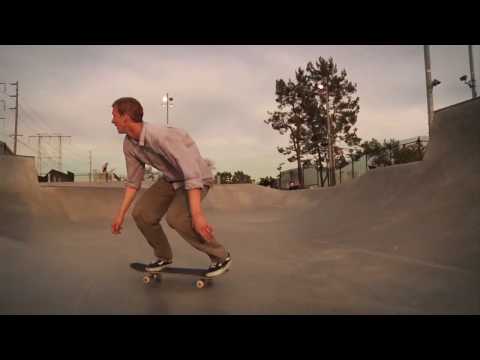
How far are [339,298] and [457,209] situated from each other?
2761mm

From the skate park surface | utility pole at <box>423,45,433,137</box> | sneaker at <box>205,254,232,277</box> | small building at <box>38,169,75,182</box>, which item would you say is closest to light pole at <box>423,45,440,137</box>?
utility pole at <box>423,45,433,137</box>

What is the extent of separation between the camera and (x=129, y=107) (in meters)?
2.65

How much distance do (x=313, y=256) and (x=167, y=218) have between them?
2.44 m

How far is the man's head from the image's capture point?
2.62m

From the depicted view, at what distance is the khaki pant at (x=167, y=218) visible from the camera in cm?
Answer: 281

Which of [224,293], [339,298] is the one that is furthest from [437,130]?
[224,293]

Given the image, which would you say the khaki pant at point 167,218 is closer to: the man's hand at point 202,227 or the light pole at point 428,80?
the man's hand at point 202,227

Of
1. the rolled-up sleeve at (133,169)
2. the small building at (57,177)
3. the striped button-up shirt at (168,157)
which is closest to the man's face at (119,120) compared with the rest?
the striped button-up shirt at (168,157)

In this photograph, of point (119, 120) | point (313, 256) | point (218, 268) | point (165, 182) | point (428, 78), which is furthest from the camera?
point (428, 78)

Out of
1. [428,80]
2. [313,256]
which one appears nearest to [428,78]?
[428,80]

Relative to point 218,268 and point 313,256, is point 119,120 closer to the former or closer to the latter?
point 218,268

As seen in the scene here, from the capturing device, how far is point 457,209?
426 centimetres
